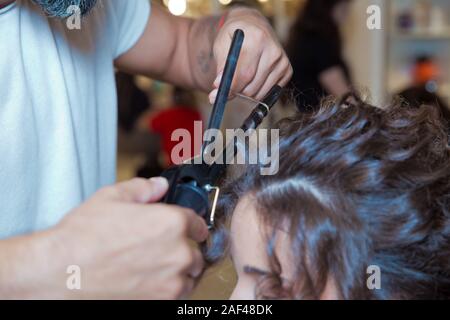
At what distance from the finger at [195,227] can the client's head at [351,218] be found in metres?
0.16

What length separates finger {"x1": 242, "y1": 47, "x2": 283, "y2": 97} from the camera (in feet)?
3.12

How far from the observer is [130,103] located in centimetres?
449

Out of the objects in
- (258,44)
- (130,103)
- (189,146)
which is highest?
(258,44)

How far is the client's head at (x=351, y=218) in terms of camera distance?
757mm

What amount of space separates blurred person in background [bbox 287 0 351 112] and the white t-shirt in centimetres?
160

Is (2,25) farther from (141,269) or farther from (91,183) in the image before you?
(141,269)

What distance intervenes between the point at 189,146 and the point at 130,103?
3.53 meters

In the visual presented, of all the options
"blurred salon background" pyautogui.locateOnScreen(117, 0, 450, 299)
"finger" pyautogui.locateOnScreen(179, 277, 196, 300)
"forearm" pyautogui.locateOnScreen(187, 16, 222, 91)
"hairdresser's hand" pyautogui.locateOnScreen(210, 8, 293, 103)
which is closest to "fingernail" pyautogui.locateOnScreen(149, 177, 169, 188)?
"finger" pyautogui.locateOnScreen(179, 277, 196, 300)

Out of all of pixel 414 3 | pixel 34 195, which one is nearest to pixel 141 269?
pixel 34 195

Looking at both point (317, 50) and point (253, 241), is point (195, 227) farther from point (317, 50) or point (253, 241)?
point (317, 50)

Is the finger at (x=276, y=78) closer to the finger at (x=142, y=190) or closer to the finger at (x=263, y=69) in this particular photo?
the finger at (x=263, y=69)

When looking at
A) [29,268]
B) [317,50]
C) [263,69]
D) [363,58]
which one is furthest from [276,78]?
[363,58]

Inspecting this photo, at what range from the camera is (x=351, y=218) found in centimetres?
76

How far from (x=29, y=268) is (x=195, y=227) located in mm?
173
